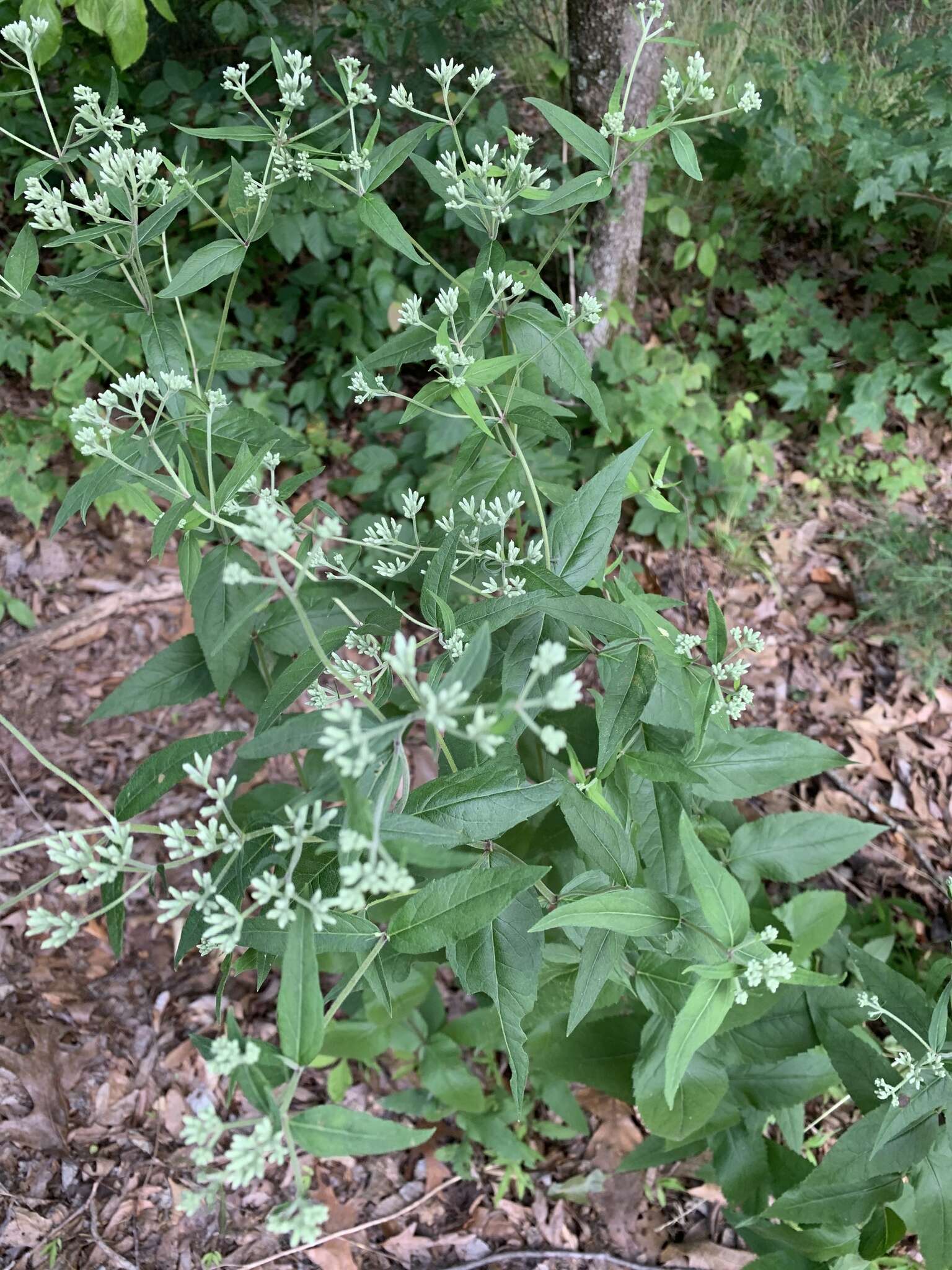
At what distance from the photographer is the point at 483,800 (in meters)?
1.27

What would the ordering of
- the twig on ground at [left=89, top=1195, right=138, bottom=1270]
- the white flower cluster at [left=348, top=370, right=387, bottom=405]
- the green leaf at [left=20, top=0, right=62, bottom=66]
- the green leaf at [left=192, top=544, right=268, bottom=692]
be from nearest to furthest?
the white flower cluster at [left=348, top=370, right=387, bottom=405], the green leaf at [left=192, top=544, right=268, bottom=692], the twig on ground at [left=89, top=1195, right=138, bottom=1270], the green leaf at [left=20, top=0, right=62, bottom=66]

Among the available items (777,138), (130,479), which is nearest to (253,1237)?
(130,479)

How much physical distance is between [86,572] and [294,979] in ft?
11.0

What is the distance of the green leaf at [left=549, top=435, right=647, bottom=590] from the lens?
1.51 meters

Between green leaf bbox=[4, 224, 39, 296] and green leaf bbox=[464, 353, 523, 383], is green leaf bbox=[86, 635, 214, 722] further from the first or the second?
green leaf bbox=[464, 353, 523, 383]

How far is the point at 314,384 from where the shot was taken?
13.3 feet

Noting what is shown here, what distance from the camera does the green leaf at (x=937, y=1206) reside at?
1.57m

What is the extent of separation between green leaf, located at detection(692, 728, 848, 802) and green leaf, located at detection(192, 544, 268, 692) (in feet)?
3.24

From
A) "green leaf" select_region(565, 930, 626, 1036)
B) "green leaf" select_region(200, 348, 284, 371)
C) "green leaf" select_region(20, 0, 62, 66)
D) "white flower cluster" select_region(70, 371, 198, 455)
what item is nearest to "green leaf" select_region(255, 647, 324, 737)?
"white flower cluster" select_region(70, 371, 198, 455)

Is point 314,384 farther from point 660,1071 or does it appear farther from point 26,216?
point 660,1071

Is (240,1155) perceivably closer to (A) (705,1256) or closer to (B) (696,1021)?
(B) (696,1021)

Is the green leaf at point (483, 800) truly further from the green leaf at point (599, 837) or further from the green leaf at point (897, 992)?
the green leaf at point (897, 992)

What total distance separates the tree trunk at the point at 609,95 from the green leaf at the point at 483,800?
223 cm

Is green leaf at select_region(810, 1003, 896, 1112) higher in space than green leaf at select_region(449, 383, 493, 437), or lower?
lower
